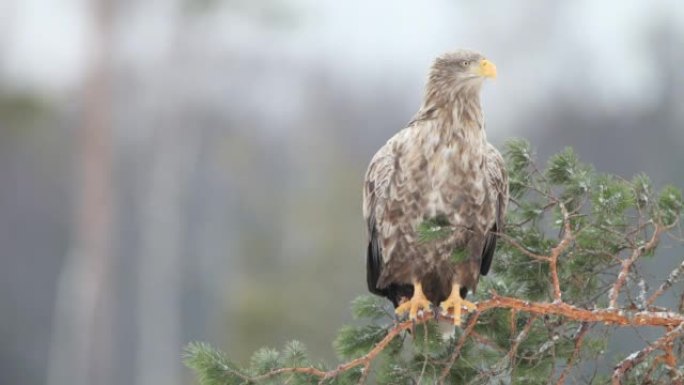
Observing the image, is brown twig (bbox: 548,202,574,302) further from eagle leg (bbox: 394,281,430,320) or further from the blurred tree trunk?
the blurred tree trunk

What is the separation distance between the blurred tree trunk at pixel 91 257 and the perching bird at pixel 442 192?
46.0 feet

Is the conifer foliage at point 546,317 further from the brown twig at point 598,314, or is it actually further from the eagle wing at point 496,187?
the eagle wing at point 496,187

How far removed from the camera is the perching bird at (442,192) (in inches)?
172

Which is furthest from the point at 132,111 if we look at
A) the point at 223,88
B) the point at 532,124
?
the point at 532,124

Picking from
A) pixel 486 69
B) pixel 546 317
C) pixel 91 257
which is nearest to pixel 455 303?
pixel 546 317

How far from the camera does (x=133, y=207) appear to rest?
21.6m

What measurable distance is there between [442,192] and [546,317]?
28.7 inches

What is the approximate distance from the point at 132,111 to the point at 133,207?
169 centimetres

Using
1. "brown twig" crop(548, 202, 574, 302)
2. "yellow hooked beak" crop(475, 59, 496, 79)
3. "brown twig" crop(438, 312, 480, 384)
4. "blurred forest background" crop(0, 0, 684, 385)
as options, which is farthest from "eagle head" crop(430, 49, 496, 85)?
"blurred forest background" crop(0, 0, 684, 385)

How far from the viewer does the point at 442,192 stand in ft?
14.3

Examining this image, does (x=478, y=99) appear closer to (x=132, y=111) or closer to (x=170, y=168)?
(x=170, y=168)

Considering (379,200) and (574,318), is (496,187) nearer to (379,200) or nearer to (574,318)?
(379,200)

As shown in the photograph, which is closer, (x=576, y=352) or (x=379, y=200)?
(x=576, y=352)

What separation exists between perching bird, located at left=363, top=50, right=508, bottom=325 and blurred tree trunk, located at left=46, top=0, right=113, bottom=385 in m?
14.0
